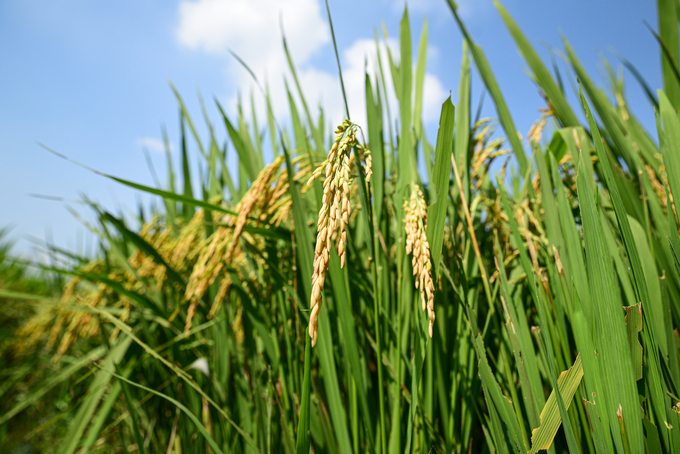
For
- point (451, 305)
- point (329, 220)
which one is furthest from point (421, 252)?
point (451, 305)

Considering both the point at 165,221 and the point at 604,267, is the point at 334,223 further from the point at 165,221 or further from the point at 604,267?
the point at 165,221

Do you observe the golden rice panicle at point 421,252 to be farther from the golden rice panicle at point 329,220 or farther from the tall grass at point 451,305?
the golden rice panicle at point 329,220

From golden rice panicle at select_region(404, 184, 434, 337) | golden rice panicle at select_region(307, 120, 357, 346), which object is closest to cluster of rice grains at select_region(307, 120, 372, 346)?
golden rice panicle at select_region(307, 120, 357, 346)

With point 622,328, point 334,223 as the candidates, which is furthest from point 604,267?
point 334,223

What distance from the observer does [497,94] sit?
3.41 feet

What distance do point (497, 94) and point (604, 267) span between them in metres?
0.67

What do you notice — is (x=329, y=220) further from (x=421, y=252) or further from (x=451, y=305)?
(x=451, y=305)

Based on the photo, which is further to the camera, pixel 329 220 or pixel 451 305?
pixel 451 305

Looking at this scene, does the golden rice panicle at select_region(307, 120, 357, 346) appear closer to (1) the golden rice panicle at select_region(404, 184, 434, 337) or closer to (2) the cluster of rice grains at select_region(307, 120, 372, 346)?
(2) the cluster of rice grains at select_region(307, 120, 372, 346)

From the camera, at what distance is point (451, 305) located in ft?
3.14

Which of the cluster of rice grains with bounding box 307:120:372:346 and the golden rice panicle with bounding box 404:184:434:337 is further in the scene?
the golden rice panicle with bounding box 404:184:434:337

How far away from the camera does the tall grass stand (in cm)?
58

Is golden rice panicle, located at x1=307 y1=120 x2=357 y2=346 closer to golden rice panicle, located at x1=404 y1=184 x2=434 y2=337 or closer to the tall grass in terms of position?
the tall grass

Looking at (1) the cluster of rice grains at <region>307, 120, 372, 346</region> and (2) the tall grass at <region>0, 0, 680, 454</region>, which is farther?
(2) the tall grass at <region>0, 0, 680, 454</region>
